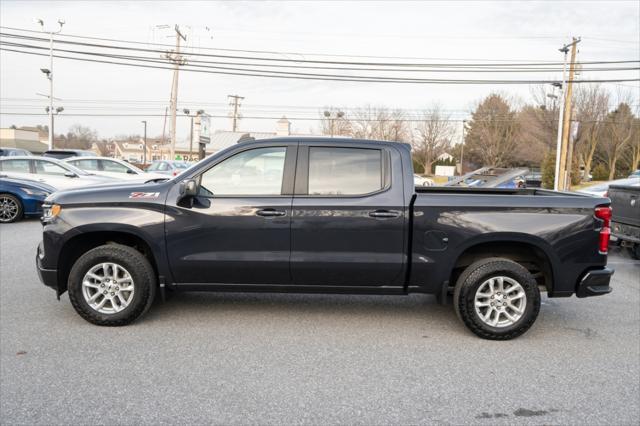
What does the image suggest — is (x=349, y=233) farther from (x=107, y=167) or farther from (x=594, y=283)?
(x=107, y=167)

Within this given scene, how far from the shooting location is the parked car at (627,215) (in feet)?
25.5

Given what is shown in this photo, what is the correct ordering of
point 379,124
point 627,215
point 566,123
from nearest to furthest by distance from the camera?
1. point 627,215
2. point 566,123
3. point 379,124

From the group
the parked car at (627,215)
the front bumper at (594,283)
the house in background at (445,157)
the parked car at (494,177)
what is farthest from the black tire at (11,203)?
the house in background at (445,157)

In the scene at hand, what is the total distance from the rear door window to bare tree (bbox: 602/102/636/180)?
143 feet

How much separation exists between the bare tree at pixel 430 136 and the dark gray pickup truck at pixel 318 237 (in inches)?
2375

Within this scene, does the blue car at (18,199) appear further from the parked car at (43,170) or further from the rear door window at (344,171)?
the rear door window at (344,171)

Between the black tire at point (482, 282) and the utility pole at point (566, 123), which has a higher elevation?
the utility pole at point (566, 123)

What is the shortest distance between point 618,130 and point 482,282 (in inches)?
1800

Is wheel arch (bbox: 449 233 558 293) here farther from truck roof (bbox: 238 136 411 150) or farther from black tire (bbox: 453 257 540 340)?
truck roof (bbox: 238 136 411 150)

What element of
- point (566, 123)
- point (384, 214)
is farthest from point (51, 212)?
point (566, 123)

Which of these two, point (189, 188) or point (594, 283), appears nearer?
point (189, 188)

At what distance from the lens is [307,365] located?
4.01m

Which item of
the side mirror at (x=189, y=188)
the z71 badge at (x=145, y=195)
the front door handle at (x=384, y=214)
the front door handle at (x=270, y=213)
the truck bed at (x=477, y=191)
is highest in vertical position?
the truck bed at (x=477, y=191)

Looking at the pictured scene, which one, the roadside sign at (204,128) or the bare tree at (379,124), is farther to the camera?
the bare tree at (379,124)
